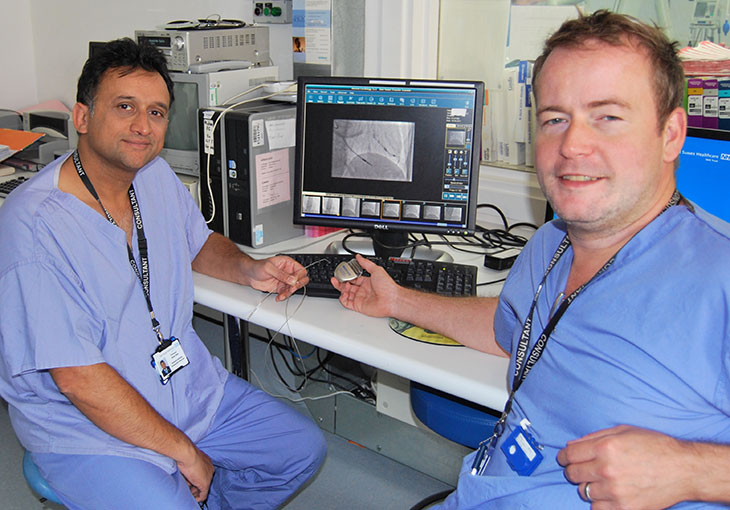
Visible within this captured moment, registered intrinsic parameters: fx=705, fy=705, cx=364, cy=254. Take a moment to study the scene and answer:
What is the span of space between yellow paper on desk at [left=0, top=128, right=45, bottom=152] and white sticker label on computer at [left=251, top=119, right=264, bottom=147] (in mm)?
1349

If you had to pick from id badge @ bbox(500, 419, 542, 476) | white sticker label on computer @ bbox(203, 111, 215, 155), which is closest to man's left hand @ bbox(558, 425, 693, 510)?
id badge @ bbox(500, 419, 542, 476)

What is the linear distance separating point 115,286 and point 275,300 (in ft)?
1.25

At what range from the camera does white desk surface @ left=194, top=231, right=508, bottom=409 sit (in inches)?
53.9

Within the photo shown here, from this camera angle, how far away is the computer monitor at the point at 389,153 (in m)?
1.85

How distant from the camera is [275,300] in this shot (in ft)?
5.63

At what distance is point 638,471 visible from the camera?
96 cm

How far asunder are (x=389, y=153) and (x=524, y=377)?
2.85 ft

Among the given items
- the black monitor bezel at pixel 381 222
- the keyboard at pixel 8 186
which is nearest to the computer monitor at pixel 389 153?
the black monitor bezel at pixel 381 222

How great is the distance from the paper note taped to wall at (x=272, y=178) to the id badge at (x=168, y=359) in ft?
1.84

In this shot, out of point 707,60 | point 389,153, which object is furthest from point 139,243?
point 707,60

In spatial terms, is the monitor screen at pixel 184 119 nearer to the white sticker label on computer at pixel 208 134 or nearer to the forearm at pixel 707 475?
the white sticker label on computer at pixel 208 134

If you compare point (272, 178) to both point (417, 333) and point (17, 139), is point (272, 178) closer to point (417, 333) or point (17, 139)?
point (417, 333)

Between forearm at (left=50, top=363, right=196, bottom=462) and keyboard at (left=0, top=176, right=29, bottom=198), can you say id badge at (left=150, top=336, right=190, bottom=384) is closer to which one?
forearm at (left=50, top=363, right=196, bottom=462)

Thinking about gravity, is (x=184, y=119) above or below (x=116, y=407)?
above
